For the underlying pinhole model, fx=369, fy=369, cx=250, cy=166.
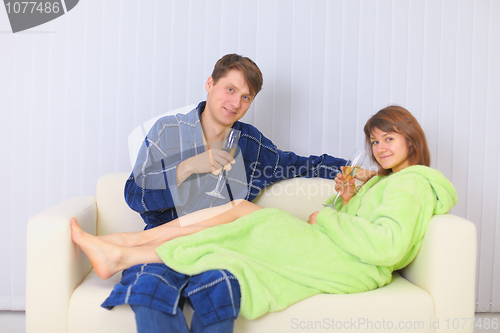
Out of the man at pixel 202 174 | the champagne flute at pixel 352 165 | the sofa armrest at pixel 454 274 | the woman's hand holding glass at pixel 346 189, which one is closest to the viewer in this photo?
the man at pixel 202 174

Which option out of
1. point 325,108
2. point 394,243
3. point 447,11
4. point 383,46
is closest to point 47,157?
point 325,108

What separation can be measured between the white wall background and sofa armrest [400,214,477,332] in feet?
3.11

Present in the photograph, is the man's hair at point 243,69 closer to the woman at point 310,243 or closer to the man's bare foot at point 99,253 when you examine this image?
the woman at point 310,243

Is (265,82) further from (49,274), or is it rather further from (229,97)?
(49,274)

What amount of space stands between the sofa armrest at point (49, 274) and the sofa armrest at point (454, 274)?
117 centimetres

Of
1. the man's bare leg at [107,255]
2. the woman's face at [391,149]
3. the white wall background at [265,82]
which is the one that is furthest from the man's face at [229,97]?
the man's bare leg at [107,255]

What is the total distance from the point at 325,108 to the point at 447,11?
2.80 ft

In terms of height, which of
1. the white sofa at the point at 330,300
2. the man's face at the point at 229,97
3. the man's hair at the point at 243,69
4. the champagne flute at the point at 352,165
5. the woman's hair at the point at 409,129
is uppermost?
the man's hair at the point at 243,69

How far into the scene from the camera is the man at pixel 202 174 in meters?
1.05

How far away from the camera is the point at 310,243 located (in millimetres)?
1270

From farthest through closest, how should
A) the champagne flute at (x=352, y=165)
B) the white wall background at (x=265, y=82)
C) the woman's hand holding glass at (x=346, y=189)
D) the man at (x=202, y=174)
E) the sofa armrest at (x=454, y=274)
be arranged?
the white wall background at (x=265, y=82), the woman's hand holding glass at (x=346, y=189), the champagne flute at (x=352, y=165), the sofa armrest at (x=454, y=274), the man at (x=202, y=174)

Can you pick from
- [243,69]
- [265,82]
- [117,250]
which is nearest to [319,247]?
[117,250]

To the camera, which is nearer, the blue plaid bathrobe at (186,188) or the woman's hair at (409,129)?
the blue plaid bathrobe at (186,188)

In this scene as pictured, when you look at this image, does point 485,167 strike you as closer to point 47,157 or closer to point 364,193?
point 364,193
